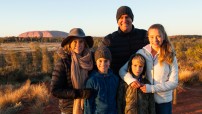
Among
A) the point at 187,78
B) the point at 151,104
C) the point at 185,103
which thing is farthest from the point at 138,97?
the point at 187,78

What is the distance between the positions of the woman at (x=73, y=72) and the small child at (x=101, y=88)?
89 millimetres

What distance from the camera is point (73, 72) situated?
380 cm

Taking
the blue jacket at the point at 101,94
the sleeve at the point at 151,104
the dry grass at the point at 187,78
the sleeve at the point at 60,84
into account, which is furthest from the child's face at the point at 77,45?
the dry grass at the point at 187,78

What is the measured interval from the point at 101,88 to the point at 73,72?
0.42 m

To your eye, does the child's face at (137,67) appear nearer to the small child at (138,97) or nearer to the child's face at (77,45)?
the small child at (138,97)

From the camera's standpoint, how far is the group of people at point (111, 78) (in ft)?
12.6

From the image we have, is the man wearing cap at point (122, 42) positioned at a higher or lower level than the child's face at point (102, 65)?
higher

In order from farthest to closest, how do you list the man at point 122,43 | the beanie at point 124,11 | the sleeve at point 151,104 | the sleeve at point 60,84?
the man at point 122,43 → the beanie at point 124,11 → the sleeve at point 151,104 → the sleeve at point 60,84

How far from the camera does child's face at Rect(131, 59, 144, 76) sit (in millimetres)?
4029

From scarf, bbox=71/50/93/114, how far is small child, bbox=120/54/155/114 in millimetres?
562

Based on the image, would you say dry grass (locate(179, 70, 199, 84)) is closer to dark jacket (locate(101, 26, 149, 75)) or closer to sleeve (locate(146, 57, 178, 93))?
dark jacket (locate(101, 26, 149, 75))

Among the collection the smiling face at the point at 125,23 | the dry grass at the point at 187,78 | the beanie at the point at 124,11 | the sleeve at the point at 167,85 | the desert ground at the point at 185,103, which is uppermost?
the beanie at the point at 124,11

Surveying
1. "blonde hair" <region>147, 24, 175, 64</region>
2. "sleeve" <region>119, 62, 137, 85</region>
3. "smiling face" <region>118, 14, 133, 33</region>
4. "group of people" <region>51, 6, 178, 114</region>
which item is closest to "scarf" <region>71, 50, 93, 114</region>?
"group of people" <region>51, 6, 178, 114</region>

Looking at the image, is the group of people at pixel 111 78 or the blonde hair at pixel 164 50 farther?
the blonde hair at pixel 164 50
